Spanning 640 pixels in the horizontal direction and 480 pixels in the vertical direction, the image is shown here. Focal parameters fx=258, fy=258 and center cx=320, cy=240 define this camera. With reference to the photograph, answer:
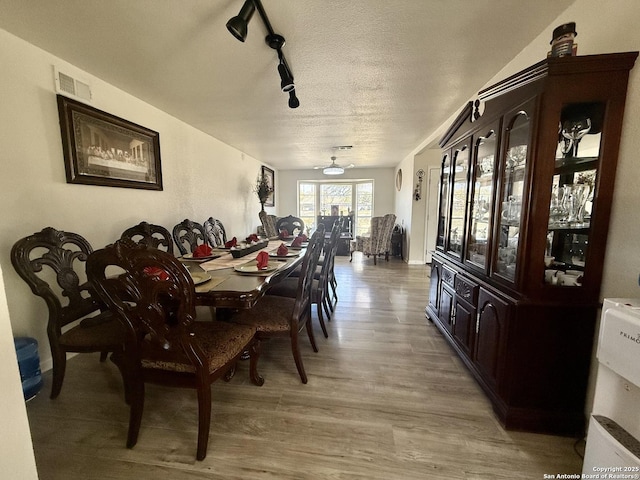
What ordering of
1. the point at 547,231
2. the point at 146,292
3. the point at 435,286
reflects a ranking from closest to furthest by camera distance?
the point at 146,292 → the point at 547,231 → the point at 435,286

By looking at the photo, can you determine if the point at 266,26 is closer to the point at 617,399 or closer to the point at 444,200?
the point at 444,200

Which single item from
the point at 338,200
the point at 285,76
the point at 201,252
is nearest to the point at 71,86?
the point at 201,252

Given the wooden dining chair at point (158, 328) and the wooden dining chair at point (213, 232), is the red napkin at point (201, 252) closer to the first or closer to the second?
the wooden dining chair at point (158, 328)

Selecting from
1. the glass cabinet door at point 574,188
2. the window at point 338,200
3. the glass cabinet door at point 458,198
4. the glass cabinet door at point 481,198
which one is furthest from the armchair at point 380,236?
the glass cabinet door at point 574,188

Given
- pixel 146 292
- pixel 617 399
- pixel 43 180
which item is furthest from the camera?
pixel 43 180

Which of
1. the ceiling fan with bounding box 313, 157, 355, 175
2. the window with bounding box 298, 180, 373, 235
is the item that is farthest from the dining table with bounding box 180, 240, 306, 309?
the window with bounding box 298, 180, 373, 235

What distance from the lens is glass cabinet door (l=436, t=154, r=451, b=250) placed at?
96.9 inches

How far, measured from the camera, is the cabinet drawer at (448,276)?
2.09 metres

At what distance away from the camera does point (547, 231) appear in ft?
4.19

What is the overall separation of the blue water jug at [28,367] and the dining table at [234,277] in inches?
40.2

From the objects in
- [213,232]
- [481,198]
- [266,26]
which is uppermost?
[266,26]

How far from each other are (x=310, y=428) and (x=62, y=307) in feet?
5.65

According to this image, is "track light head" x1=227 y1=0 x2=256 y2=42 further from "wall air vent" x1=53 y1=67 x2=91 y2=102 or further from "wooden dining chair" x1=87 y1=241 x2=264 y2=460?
"wall air vent" x1=53 y1=67 x2=91 y2=102

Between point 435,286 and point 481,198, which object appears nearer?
point 481,198
